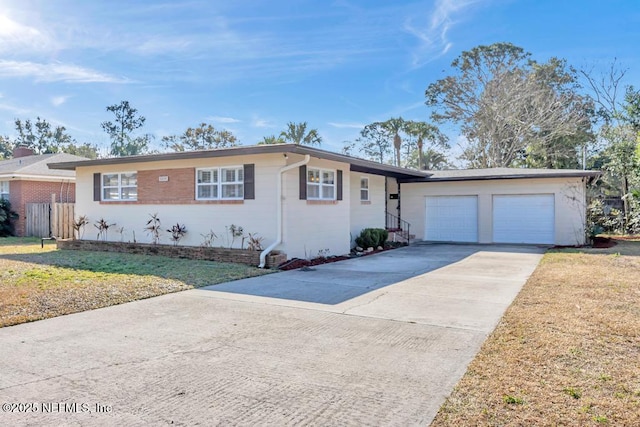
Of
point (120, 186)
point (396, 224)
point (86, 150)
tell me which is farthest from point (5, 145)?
point (396, 224)

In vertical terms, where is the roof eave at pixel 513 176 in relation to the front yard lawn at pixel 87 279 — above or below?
above

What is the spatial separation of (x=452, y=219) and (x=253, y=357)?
15.0 m

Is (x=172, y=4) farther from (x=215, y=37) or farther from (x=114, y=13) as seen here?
(x=215, y=37)

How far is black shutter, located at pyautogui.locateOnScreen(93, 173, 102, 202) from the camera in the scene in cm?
1408

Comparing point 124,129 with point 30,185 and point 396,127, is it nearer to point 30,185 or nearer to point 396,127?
point 30,185

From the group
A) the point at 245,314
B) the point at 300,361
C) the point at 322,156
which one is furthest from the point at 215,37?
the point at 300,361

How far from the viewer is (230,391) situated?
339cm

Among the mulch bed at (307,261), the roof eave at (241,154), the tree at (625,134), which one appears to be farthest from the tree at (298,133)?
the tree at (625,134)

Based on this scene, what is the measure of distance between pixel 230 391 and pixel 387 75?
25612 mm

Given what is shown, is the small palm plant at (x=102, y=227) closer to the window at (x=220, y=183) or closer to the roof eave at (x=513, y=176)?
the window at (x=220, y=183)

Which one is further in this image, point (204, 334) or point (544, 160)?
point (544, 160)

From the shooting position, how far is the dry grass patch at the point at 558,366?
2.96 meters

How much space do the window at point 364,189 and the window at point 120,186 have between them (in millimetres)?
7731

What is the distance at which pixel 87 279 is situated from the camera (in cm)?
806
